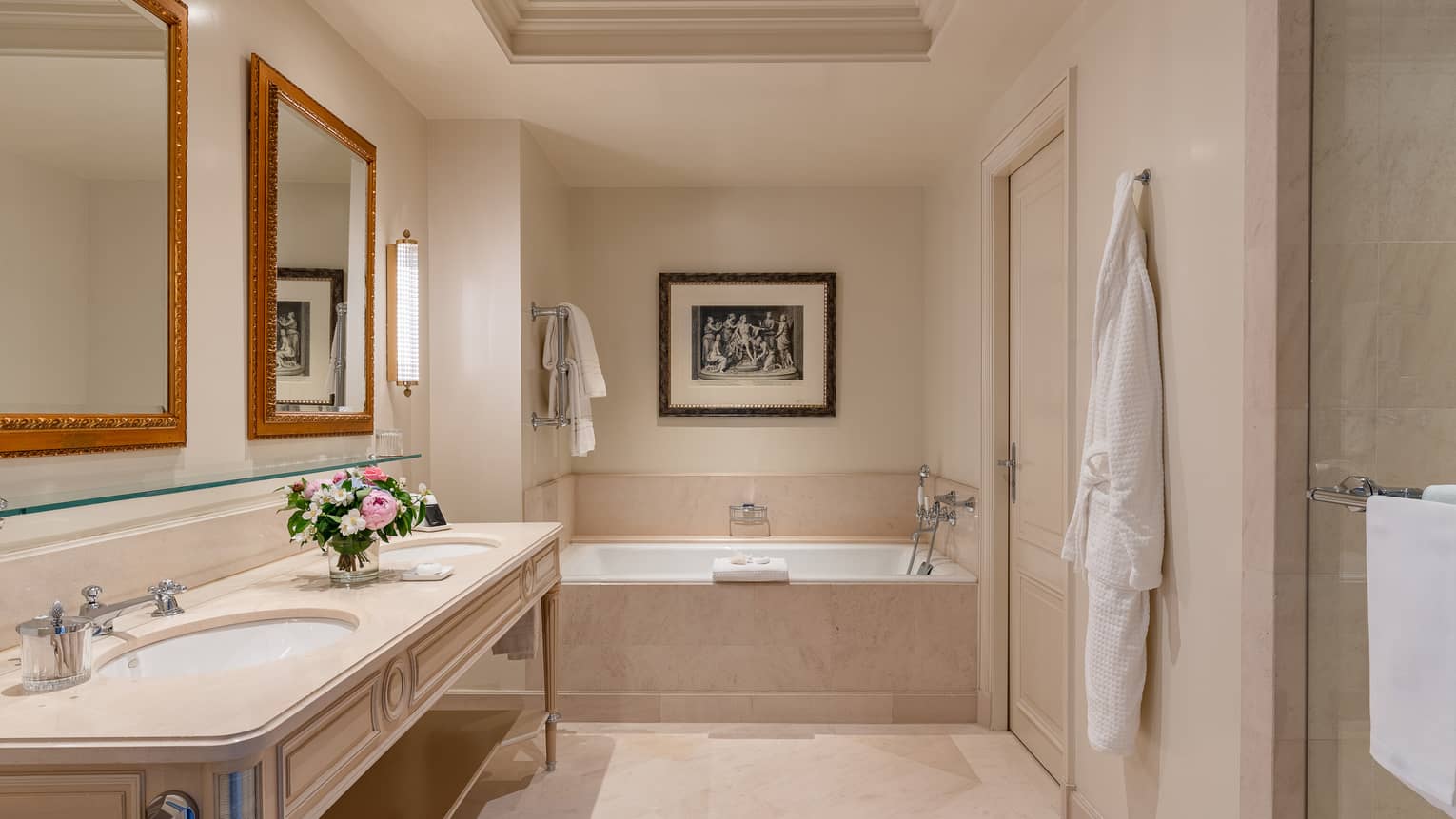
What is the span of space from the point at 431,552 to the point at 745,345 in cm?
216

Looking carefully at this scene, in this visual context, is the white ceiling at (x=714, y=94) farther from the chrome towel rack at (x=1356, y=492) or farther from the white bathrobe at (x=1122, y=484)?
the chrome towel rack at (x=1356, y=492)

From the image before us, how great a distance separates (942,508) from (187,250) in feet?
9.68

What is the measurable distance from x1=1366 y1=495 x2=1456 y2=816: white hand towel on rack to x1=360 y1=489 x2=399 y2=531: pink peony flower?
1811mm

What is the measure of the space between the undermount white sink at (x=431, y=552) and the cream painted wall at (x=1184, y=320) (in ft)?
5.83

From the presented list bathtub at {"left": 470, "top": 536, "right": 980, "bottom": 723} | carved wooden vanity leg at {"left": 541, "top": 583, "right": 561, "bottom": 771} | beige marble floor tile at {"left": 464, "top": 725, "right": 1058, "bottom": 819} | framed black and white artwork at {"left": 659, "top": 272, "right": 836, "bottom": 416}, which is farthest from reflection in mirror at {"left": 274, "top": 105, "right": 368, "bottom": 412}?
framed black and white artwork at {"left": 659, "top": 272, "right": 836, "bottom": 416}

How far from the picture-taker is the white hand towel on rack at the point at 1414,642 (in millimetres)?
1020

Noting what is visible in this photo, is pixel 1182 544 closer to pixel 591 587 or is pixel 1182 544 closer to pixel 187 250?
pixel 591 587

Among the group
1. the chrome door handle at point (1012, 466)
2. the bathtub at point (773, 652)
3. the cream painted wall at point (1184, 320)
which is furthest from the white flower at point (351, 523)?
the chrome door handle at point (1012, 466)

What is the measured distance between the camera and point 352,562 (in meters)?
1.67

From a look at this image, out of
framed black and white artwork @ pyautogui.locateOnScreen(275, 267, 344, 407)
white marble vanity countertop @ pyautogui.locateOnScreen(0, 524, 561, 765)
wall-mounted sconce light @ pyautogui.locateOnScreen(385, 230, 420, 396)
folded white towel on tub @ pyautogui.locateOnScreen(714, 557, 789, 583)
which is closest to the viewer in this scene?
white marble vanity countertop @ pyautogui.locateOnScreen(0, 524, 561, 765)

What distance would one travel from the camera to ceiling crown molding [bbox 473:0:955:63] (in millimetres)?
2426

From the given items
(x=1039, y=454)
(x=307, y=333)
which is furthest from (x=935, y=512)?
(x=307, y=333)

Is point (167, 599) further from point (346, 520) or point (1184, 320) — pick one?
point (1184, 320)

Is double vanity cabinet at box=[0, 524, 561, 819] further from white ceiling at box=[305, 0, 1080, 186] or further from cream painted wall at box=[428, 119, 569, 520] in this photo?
white ceiling at box=[305, 0, 1080, 186]
